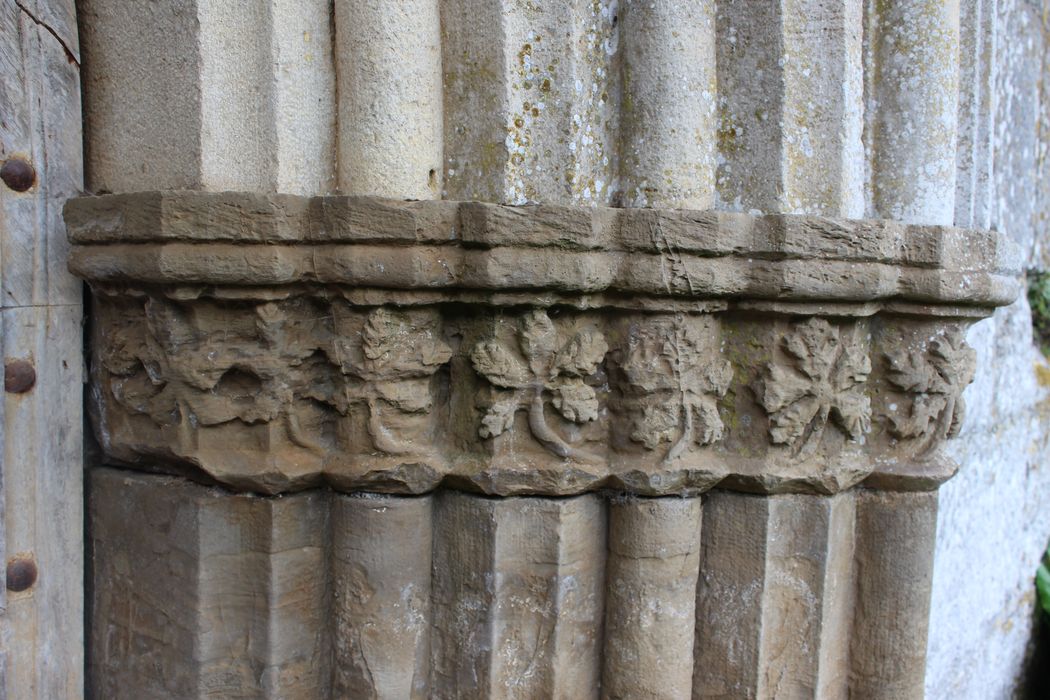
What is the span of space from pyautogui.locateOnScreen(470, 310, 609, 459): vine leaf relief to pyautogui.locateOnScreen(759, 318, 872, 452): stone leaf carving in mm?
335

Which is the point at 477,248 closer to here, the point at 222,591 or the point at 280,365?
the point at 280,365

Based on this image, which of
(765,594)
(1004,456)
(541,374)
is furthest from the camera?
(1004,456)

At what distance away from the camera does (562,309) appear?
151cm

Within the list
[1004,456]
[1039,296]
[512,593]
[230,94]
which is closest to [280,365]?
[230,94]

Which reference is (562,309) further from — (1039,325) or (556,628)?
(1039,325)

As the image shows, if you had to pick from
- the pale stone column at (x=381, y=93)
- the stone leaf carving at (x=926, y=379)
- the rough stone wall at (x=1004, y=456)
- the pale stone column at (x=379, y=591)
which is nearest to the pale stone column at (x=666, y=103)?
the pale stone column at (x=381, y=93)

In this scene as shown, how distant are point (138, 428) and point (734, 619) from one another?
3.79ft

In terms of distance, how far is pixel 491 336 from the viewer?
4.90 feet

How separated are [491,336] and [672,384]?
33cm

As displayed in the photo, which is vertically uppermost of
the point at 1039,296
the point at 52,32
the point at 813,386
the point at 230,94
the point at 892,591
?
the point at 52,32

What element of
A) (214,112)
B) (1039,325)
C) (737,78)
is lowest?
(1039,325)

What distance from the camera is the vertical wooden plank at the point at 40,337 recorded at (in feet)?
4.99

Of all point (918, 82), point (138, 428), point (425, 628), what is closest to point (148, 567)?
point (138, 428)

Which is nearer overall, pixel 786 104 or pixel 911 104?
pixel 786 104
